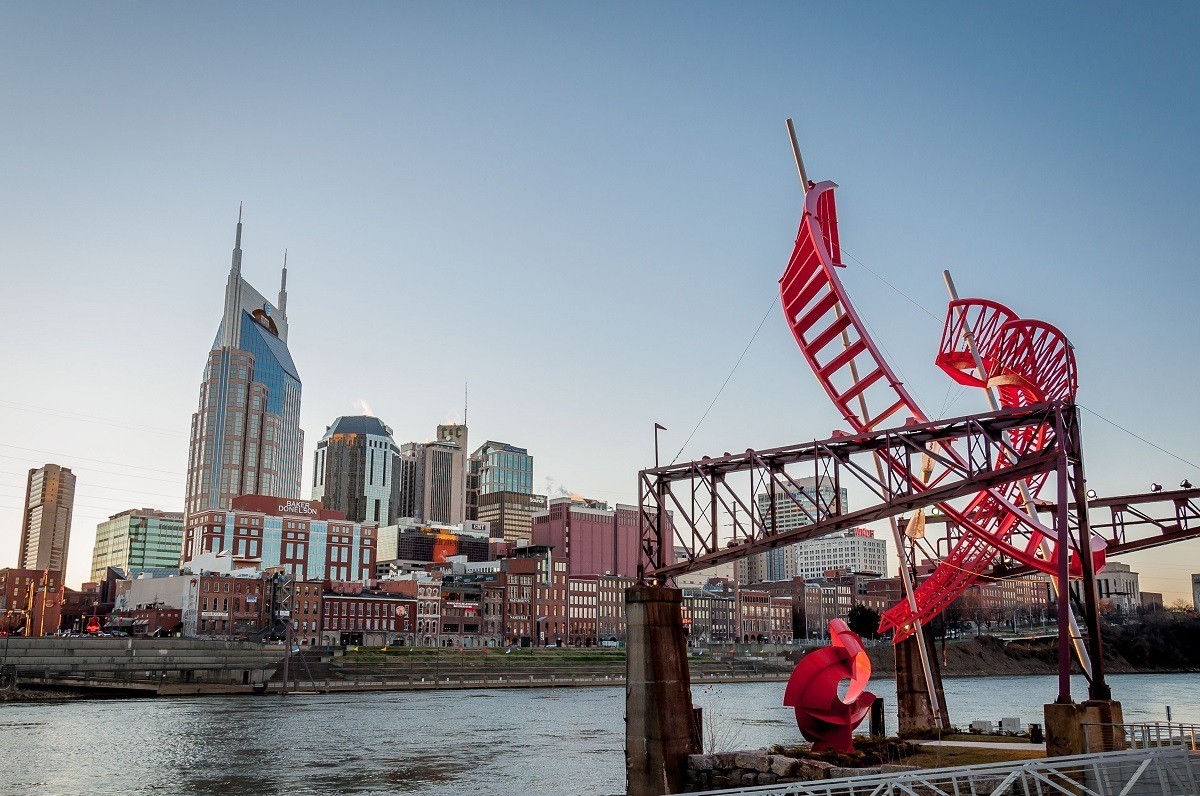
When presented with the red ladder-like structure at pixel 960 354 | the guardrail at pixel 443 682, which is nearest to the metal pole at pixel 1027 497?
the red ladder-like structure at pixel 960 354

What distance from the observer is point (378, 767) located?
5838 cm

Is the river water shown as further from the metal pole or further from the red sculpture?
the metal pole

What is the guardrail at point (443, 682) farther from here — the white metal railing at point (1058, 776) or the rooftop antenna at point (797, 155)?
the white metal railing at point (1058, 776)

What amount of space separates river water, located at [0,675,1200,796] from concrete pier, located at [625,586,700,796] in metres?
14.0

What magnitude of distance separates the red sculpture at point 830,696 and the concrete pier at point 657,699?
19.9 feet

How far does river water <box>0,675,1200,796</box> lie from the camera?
5216 centimetres

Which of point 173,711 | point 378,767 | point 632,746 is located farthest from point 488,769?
point 173,711

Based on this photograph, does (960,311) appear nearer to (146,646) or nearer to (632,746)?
(632,746)

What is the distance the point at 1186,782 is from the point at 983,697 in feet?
420

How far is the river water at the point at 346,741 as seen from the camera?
52.2 meters

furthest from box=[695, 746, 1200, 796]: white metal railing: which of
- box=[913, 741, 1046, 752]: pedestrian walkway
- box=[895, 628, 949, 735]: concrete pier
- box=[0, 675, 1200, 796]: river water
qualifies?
box=[0, 675, 1200, 796]: river water

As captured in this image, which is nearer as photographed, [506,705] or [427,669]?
[506,705]

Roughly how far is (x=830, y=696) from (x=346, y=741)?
144 ft

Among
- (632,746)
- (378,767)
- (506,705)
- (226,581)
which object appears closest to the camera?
(632,746)
